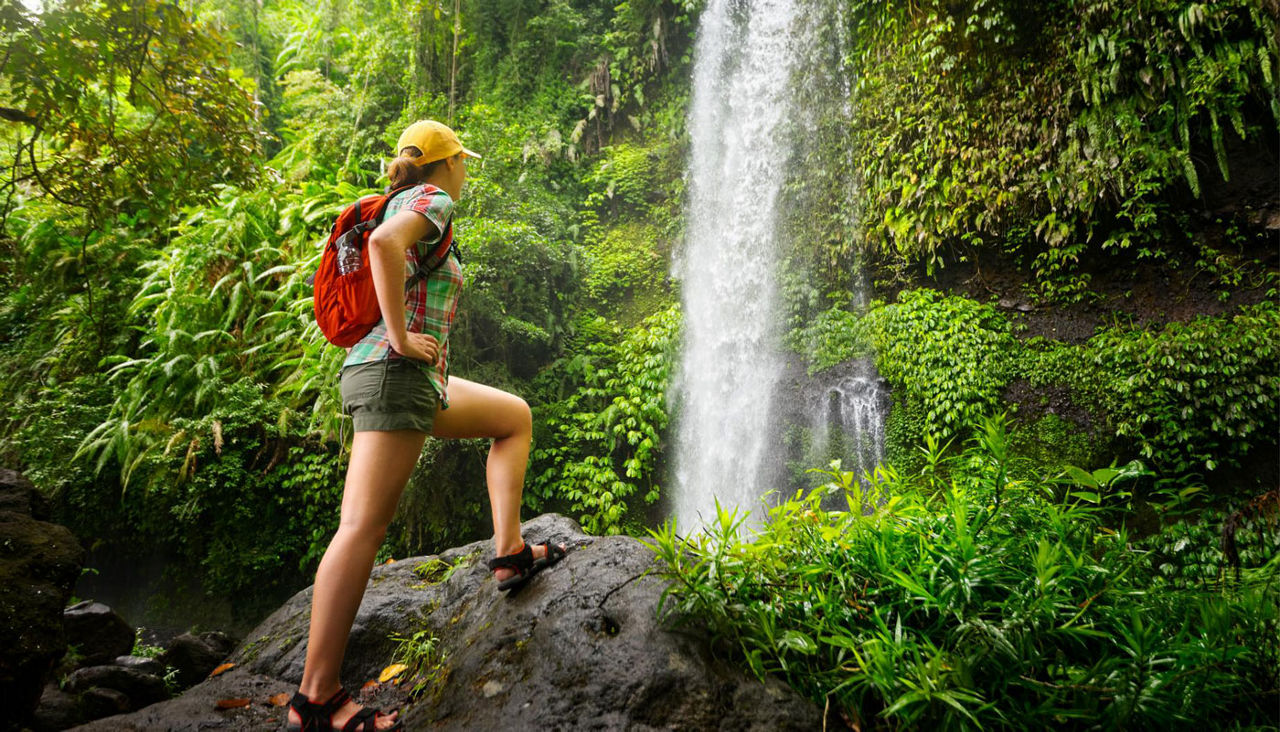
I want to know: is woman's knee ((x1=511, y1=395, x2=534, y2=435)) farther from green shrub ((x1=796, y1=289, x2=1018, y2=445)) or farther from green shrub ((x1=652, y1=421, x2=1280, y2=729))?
green shrub ((x1=796, y1=289, x2=1018, y2=445))

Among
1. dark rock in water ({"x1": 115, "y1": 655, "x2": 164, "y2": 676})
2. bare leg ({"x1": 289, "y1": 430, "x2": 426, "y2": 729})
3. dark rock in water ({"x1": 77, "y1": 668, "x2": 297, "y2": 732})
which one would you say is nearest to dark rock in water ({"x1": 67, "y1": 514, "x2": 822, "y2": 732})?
dark rock in water ({"x1": 77, "y1": 668, "x2": 297, "y2": 732})

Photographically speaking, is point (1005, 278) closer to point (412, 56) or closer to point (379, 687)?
point (379, 687)

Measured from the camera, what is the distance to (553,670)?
5.57 feet

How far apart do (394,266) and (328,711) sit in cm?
134

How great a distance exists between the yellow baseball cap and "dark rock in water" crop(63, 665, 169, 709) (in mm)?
3016

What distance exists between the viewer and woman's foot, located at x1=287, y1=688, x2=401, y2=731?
165 cm

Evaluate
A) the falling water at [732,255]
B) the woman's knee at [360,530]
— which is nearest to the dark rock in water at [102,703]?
the woman's knee at [360,530]

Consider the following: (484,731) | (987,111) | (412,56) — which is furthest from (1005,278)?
(412,56)

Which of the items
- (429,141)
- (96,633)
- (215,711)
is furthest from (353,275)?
(96,633)

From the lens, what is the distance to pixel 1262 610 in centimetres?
159

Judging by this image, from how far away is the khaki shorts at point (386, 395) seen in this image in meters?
1.74

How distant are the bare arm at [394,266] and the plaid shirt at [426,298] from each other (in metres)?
0.04

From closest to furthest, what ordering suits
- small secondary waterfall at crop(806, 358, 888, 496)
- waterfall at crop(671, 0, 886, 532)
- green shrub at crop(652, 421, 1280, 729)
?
green shrub at crop(652, 421, 1280, 729) → small secondary waterfall at crop(806, 358, 888, 496) → waterfall at crop(671, 0, 886, 532)

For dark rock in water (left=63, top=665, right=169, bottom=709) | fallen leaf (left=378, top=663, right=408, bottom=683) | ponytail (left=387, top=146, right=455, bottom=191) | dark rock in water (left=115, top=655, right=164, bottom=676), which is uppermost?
ponytail (left=387, top=146, right=455, bottom=191)
